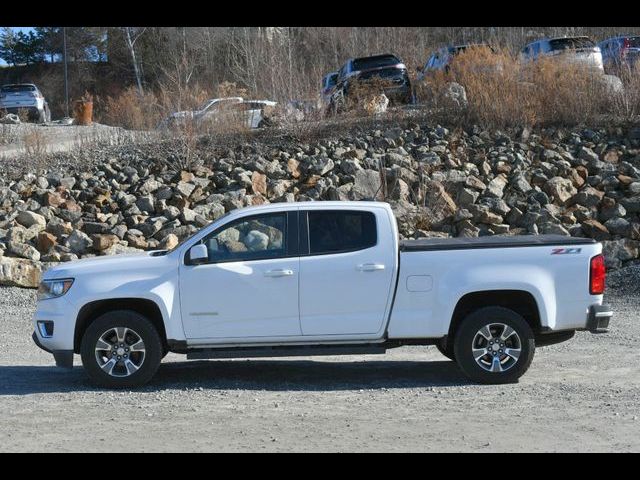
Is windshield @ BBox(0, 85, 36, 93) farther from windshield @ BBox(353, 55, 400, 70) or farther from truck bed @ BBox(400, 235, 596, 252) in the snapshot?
truck bed @ BBox(400, 235, 596, 252)

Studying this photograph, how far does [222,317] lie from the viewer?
941cm

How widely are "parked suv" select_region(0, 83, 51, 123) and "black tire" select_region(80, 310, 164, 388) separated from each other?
1158 inches

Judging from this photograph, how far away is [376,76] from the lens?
1059 inches

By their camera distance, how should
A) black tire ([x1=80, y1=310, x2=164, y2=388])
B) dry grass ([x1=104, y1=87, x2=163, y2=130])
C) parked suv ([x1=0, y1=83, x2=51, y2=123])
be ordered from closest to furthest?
black tire ([x1=80, y1=310, x2=164, y2=388])
dry grass ([x1=104, y1=87, x2=163, y2=130])
parked suv ([x1=0, y1=83, x2=51, y2=123])

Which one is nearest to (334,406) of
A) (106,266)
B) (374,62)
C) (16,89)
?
(106,266)

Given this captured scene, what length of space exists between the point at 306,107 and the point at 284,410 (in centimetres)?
1619

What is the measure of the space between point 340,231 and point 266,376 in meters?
1.89

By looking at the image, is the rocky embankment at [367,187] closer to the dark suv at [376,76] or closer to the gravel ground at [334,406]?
the dark suv at [376,76]

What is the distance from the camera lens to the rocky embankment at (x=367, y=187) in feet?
60.2

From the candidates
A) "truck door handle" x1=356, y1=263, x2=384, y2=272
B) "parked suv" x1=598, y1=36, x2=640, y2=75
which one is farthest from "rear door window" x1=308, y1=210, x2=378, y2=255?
"parked suv" x1=598, y1=36, x2=640, y2=75

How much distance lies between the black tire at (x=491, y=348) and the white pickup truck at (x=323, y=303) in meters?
0.01

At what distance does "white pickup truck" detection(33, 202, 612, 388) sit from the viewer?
9391 mm

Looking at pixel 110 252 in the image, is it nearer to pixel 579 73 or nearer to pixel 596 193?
pixel 596 193

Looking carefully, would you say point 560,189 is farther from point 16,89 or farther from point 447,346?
point 16,89
